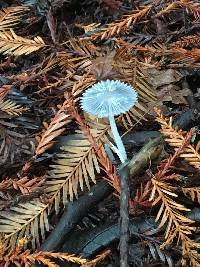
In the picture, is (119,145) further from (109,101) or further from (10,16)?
(10,16)

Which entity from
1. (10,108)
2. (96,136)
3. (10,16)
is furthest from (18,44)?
(96,136)

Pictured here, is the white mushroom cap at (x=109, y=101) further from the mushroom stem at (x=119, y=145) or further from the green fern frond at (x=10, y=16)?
the green fern frond at (x=10, y=16)

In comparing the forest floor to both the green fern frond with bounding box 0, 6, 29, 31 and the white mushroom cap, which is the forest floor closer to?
the green fern frond with bounding box 0, 6, 29, 31

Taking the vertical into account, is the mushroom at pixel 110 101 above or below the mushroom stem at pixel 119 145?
A: above

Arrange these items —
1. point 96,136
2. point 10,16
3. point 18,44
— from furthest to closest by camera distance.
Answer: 1. point 10,16
2. point 18,44
3. point 96,136

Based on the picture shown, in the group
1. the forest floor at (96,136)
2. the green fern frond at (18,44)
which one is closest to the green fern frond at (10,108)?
the forest floor at (96,136)

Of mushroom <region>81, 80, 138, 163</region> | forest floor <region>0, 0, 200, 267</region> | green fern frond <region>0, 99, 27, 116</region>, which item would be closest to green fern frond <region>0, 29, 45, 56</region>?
forest floor <region>0, 0, 200, 267</region>
